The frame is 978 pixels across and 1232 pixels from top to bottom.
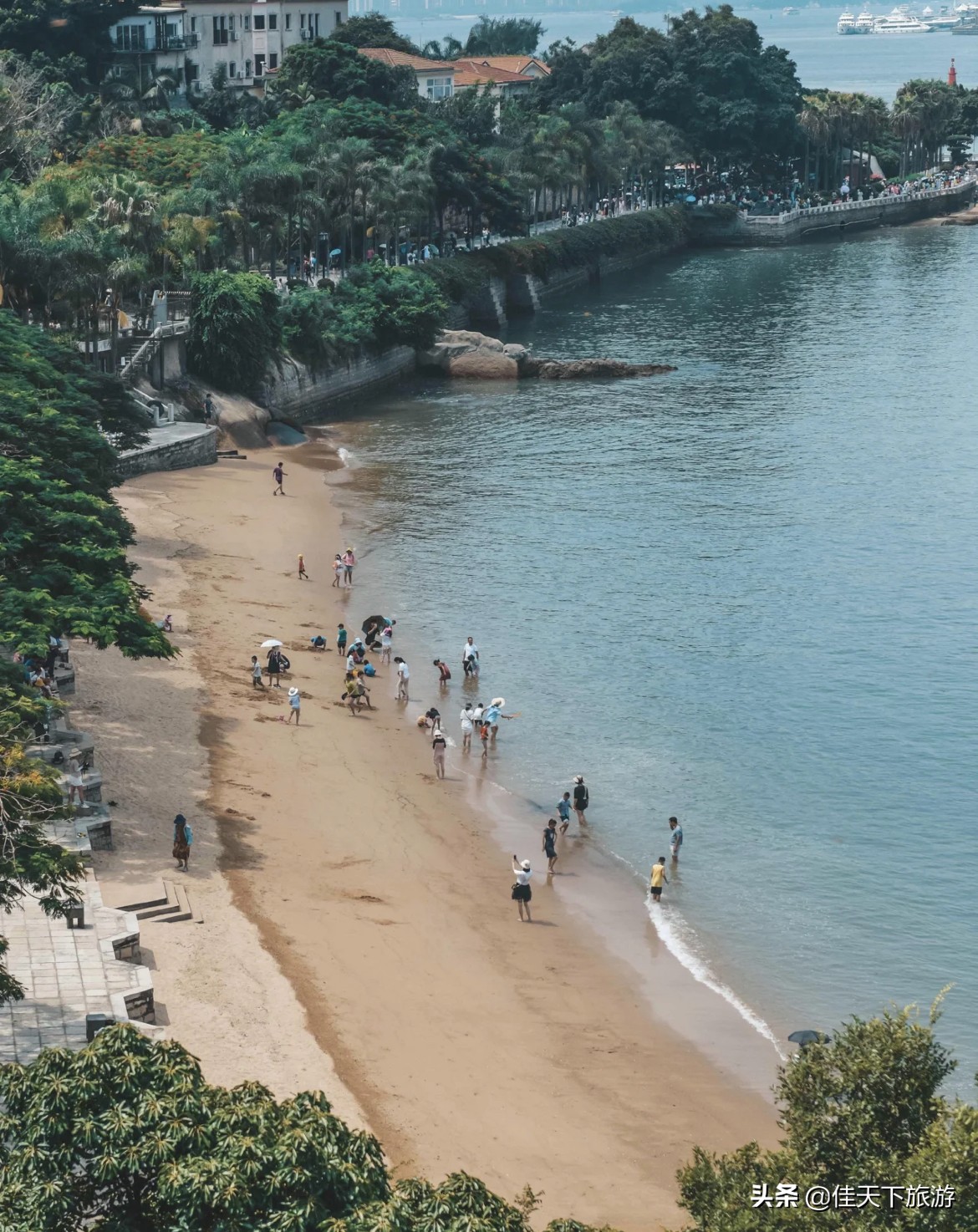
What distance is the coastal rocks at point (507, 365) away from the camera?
3878 inches

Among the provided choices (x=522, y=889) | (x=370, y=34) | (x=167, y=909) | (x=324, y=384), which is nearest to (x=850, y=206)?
(x=370, y=34)

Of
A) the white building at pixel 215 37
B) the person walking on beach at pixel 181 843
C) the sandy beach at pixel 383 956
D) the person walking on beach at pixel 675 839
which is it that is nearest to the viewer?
the sandy beach at pixel 383 956

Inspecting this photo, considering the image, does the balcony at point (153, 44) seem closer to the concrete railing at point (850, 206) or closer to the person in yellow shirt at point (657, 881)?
the concrete railing at point (850, 206)

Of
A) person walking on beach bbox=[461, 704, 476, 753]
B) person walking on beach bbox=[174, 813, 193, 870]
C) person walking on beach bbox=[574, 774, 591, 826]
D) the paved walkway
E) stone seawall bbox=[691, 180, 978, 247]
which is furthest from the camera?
stone seawall bbox=[691, 180, 978, 247]

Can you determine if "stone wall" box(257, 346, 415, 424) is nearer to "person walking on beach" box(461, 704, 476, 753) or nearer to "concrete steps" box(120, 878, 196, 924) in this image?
"person walking on beach" box(461, 704, 476, 753)

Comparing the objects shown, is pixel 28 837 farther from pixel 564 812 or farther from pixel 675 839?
pixel 675 839

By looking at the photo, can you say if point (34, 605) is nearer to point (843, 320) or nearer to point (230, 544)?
point (230, 544)

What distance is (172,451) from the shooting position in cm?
7081

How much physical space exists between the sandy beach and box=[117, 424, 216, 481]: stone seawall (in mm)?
19415

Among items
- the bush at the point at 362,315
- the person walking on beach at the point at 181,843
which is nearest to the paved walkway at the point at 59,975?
the person walking on beach at the point at 181,843

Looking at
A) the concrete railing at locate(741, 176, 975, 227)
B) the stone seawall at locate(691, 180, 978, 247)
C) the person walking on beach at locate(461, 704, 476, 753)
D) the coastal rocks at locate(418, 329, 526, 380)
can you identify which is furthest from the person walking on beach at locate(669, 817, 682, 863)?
the concrete railing at locate(741, 176, 975, 227)

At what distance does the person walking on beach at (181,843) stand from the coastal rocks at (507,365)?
65.9 m

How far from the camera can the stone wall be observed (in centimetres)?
8456

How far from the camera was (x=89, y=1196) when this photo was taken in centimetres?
1838
